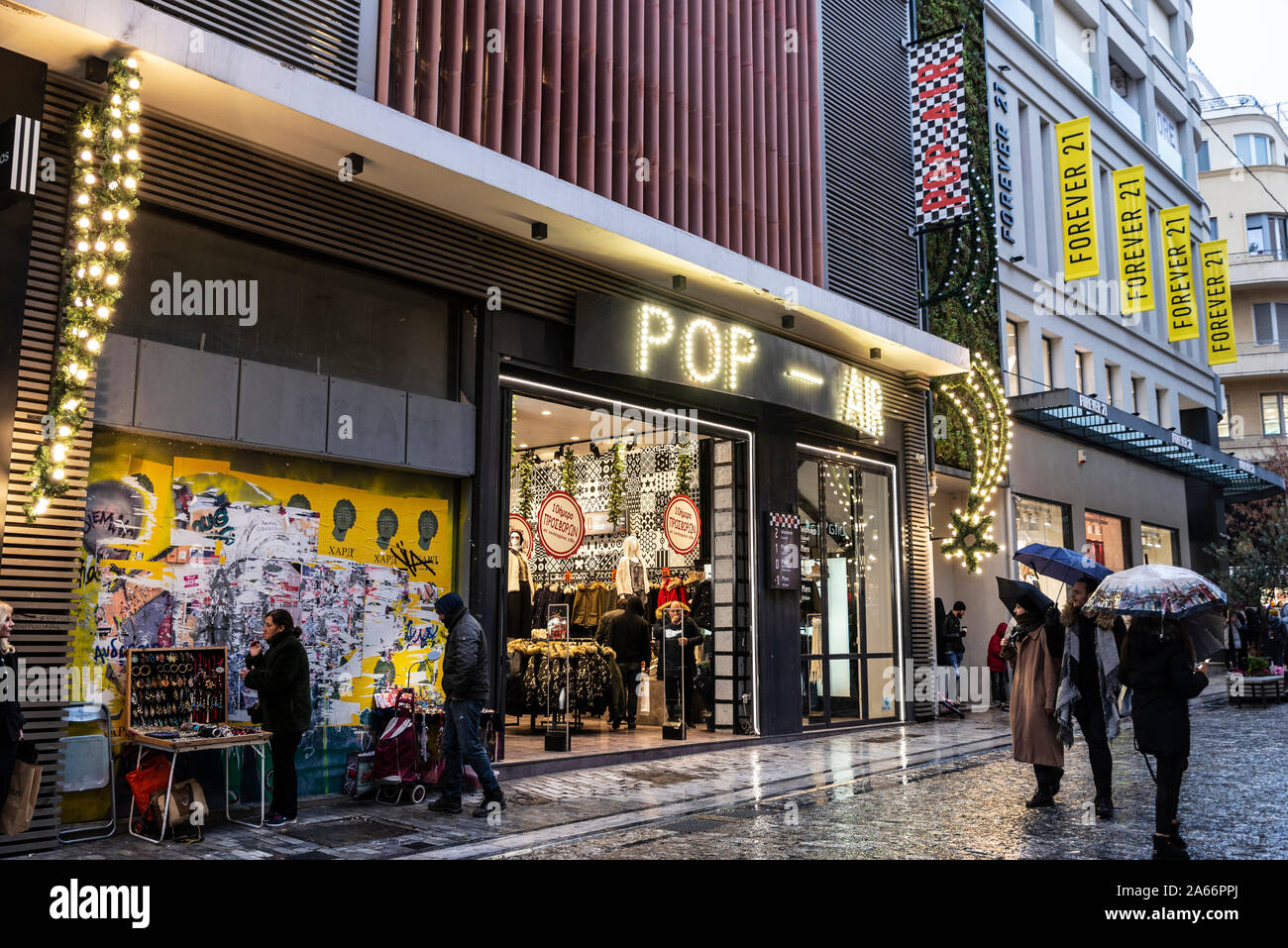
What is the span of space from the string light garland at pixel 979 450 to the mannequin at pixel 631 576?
6.55 meters

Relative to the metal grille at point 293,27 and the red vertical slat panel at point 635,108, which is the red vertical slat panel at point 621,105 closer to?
the red vertical slat panel at point 635,108

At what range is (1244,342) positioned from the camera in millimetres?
43281

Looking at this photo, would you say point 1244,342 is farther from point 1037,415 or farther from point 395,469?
point 395,469

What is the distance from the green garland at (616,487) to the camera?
50.3 feet

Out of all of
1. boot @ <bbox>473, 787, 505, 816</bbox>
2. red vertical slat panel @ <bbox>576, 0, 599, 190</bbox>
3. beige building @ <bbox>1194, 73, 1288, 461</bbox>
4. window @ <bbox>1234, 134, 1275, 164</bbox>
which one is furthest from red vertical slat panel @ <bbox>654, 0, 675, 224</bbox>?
window @ <bbox>1234, 134, 1275, 164</bbox>

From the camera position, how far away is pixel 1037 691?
886 centimetres

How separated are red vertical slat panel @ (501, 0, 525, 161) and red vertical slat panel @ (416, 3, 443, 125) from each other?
2.89 ft

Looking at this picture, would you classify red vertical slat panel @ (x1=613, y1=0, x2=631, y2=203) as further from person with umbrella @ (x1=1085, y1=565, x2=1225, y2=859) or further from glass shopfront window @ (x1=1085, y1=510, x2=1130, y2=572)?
glass shopfront window @ (x1=1085, y1=510, x2=1130, y2=572)

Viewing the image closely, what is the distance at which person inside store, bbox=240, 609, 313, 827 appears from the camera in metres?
8.05

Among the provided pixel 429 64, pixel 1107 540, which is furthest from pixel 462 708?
pixel 1107 540

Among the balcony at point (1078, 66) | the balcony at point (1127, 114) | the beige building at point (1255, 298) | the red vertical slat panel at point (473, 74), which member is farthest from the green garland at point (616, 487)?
the beige building at point (1255, 298)

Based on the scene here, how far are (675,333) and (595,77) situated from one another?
9.92 feet

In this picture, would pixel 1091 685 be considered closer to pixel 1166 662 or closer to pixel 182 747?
pixel 1166 662
